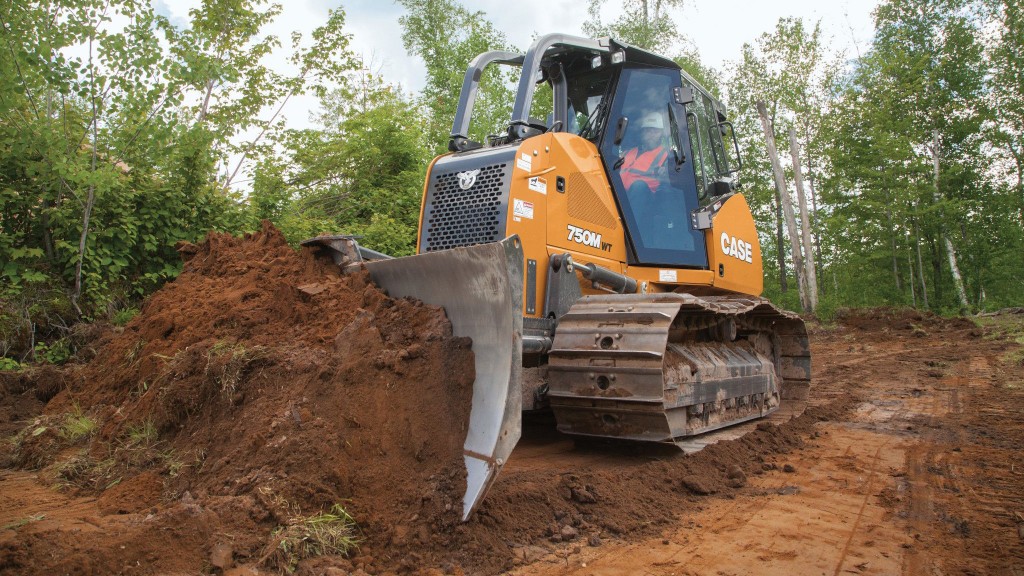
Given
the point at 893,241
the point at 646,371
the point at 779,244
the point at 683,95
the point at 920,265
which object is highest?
the point at 779,244

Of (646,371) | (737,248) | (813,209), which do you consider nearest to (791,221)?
(813,209)

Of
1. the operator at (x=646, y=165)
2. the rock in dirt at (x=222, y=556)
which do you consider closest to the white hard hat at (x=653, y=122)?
the operator at (x=646, y=165)

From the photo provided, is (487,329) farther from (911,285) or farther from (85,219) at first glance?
(911,285)

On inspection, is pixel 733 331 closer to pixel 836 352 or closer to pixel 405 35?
pixel 836 352

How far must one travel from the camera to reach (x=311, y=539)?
2635mm

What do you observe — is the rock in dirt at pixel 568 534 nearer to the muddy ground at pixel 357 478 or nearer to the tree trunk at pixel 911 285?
the muddy ground at pixel 357 478

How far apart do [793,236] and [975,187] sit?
20.6ft

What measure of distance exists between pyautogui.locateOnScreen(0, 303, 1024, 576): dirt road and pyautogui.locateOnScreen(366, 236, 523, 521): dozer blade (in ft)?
0.97

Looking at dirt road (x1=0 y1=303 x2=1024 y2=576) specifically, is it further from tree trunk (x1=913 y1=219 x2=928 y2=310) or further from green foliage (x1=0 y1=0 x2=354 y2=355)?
tree trunk (x1=913 y1=219 x2=928 y2=310)

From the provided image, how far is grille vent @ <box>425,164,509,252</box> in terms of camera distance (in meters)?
4.47

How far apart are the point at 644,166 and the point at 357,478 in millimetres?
3626

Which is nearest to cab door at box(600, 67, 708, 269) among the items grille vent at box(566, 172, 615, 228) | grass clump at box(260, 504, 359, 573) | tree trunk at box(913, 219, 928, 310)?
grille vent at box(566, 172, 615, 228)

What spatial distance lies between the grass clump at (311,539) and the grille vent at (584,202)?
2.80 m

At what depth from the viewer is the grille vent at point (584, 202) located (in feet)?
16.0
